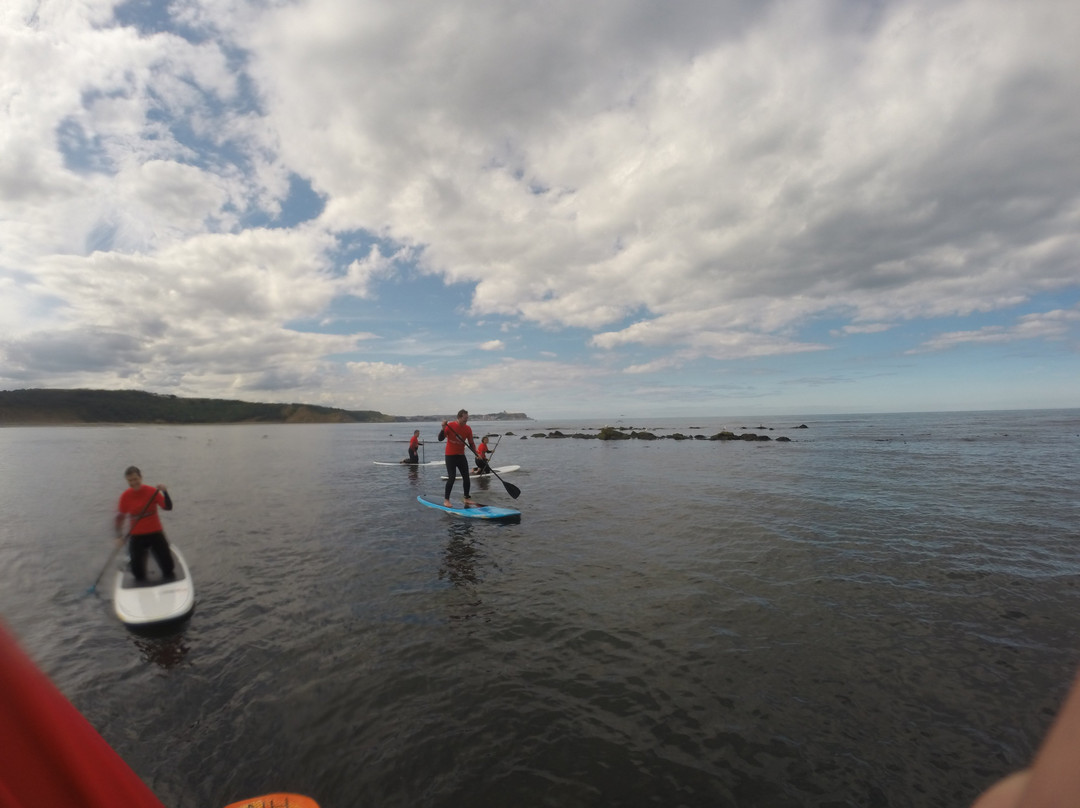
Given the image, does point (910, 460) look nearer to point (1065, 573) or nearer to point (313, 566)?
point (1065, 573)

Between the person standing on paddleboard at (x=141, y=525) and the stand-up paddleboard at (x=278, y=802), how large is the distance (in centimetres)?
856

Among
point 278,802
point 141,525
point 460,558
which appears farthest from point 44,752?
point 141,525

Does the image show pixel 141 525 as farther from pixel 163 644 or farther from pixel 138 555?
pixel 163 644

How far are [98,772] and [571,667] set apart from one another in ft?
23.8

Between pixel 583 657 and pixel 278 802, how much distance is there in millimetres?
4732

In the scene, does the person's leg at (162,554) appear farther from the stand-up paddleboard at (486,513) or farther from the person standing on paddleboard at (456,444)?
the stand-up paddleboard at (486,513)

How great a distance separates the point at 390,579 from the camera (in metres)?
12.2

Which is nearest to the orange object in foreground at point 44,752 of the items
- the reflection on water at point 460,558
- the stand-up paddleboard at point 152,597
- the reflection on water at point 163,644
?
the reflection on water at point 163,644

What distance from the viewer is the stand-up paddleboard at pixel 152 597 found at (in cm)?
991

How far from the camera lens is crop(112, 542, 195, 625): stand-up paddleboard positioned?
991 cm

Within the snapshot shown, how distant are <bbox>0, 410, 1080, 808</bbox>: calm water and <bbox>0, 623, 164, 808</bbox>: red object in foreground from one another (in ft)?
1.29

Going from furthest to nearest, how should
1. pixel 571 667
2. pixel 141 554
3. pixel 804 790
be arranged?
pixel 141 554 → pixel 571 667 → pixel 804 790

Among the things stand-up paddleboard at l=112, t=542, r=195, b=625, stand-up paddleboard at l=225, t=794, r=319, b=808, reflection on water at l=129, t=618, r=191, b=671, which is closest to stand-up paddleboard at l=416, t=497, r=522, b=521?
stand-up paddleboard at l=112, t=542, r=195, b=625

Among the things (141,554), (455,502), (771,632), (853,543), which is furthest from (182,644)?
(853,543)
